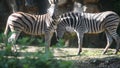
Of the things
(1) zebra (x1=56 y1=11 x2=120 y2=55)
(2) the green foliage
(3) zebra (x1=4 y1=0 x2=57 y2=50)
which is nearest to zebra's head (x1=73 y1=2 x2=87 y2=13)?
(1) zebra (x1=56 y1=11 x2=120 y2=55)

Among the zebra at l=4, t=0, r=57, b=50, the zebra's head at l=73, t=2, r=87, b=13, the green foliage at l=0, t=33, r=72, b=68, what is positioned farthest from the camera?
the zebra's head at l=73, t=2, r=87, b=13

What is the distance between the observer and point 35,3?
16.7 meters

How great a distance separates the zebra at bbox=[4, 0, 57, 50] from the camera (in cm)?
1257

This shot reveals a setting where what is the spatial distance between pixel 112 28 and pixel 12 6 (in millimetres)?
4648

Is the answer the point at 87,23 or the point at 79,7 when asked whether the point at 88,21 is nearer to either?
the point at 87,23

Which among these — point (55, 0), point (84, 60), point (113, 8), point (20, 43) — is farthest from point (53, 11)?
point (20, 43)

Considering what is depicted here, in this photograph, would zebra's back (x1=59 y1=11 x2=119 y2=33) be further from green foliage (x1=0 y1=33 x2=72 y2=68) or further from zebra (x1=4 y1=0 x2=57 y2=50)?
green foliage (x1=0 y1=33 x2=72 y2=68)

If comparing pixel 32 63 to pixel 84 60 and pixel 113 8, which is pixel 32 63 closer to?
pixel 84 60

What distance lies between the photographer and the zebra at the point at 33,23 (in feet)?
41.2

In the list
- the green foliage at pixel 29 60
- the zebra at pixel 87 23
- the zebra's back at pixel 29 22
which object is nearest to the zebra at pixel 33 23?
the zebra's back at pixel 29 22

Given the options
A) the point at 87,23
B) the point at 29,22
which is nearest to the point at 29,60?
the point at 29,22

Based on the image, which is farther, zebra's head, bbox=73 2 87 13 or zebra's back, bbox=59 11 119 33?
zebra's head, bbox=73 2 87 13

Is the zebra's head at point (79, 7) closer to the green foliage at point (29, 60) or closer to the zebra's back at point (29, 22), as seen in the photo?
the zebra's back at point (29, 22)

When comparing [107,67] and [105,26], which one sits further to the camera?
[105,26]
